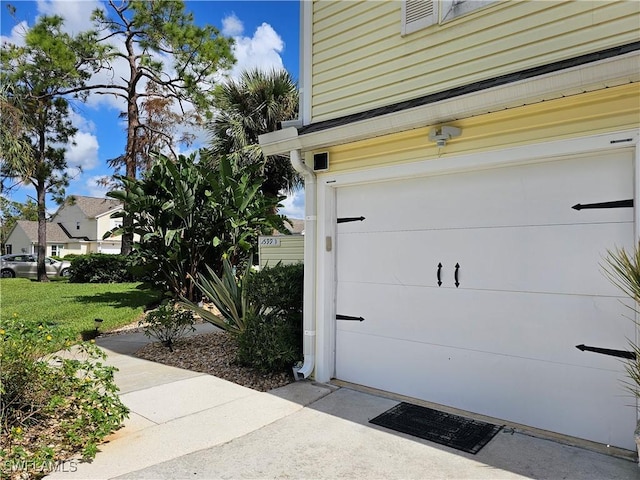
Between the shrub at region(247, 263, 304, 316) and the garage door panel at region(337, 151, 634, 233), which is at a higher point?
the garage door panel at region(337, 151, 634, 233)

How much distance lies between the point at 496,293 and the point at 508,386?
82cm

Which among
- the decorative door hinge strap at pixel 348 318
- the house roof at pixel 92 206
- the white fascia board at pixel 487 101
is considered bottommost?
the decorative door hinge strap at pixel 348 318

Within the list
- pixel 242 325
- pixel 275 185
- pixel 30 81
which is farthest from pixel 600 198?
pixel 30 81

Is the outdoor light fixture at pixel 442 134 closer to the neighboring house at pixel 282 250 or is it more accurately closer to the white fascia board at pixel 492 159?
the white fascia board at pixel 492 159

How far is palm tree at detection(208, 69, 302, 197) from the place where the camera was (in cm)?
1484

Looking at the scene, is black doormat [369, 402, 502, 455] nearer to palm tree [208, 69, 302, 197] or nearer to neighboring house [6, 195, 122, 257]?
palm tree [208, 69, 302, 197]

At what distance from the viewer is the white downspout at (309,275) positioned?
16.6ft

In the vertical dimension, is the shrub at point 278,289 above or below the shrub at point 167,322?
above

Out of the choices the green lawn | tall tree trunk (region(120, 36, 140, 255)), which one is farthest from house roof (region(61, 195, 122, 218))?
the green lawn

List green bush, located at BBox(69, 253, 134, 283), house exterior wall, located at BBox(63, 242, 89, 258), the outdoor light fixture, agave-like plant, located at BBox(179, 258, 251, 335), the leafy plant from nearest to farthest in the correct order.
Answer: the outdoor light fixture, agave-like plant, located at BBox(179, 258, 251, 335), the leafy plant, green bush, located at BBox(69, 253, 134, 283), house exterior wall, located at BBox(63, 242, 89, 258)

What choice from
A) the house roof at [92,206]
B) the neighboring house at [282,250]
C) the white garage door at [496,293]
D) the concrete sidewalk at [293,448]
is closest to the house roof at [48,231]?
the house roof at [92,206]

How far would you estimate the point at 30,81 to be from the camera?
62.1 feet

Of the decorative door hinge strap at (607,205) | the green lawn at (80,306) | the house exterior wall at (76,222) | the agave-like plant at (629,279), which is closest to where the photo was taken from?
the agave-like plant at (629,279)

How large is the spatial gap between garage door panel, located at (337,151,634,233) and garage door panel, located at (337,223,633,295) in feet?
0.30
